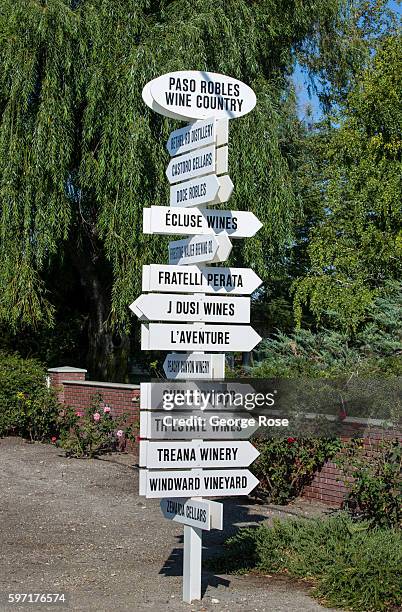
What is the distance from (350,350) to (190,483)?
7974mm

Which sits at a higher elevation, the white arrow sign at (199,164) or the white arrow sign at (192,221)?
the white arrow sign at (199,164)

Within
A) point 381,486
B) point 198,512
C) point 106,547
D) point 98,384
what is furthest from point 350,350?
point 198,512

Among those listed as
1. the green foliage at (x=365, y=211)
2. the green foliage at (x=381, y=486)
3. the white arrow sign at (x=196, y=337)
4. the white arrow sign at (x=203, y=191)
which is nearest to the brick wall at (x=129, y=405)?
the green foliage at (x=381, y=486)

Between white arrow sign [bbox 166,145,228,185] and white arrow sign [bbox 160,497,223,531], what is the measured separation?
7.94 ft

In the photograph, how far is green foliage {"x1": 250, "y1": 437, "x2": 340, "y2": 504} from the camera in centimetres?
1027

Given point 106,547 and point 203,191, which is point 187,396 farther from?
point 106,547

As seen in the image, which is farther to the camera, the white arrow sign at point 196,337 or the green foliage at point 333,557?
the white arrow sign at point 196,337

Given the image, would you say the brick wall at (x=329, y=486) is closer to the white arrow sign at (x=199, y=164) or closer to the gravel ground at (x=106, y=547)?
the gravel ground at (x=106, y=547)

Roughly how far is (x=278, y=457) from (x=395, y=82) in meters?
9.06

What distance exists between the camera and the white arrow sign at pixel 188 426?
6727 millimetres

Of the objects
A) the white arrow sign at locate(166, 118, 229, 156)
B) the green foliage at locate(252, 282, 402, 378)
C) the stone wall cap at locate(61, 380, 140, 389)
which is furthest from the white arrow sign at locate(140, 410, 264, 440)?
the stone wall cap at locate(61, 380, 140, 389)

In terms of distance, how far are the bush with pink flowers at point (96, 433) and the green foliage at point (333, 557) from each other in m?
6.59

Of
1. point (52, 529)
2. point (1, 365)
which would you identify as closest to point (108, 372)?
point (1, 365)

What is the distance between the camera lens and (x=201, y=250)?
683 centimetres
